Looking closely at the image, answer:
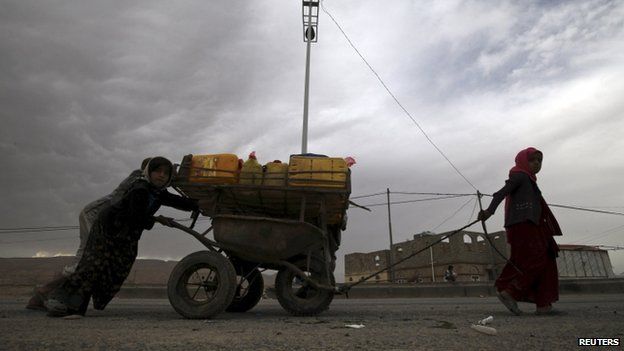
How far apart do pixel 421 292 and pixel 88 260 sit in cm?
963

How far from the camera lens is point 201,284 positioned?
3.76 m


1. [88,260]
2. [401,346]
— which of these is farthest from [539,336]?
[88,260]

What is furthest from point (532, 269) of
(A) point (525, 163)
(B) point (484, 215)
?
(A) point (525, 163)

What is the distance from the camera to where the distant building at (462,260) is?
1158 inches

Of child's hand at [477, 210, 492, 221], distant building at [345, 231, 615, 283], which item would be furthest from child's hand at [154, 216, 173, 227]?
distant building at [345, 231, 615, 283]

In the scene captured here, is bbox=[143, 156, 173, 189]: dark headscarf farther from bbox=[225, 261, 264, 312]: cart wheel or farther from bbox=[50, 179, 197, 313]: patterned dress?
bbox=[225, 261, 264, 312]: cart wheel

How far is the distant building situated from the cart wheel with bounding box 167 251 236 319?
2487 cm

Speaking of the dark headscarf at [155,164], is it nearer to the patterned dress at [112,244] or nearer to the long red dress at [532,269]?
the patterned dress at [112,244]

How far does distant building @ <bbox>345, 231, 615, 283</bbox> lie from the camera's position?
29406mm

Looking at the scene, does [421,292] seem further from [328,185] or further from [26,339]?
[26,339]

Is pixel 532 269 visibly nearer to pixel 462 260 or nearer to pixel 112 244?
pixel 112 244

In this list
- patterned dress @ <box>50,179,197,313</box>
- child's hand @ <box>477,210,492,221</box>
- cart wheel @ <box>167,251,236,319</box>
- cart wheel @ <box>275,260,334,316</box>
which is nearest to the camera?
cart wheel @ <box>167,251,236,319</box>

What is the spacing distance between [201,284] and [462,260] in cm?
2929

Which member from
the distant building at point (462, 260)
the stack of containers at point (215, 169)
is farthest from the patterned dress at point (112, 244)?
the distant building at point (462, 260)
